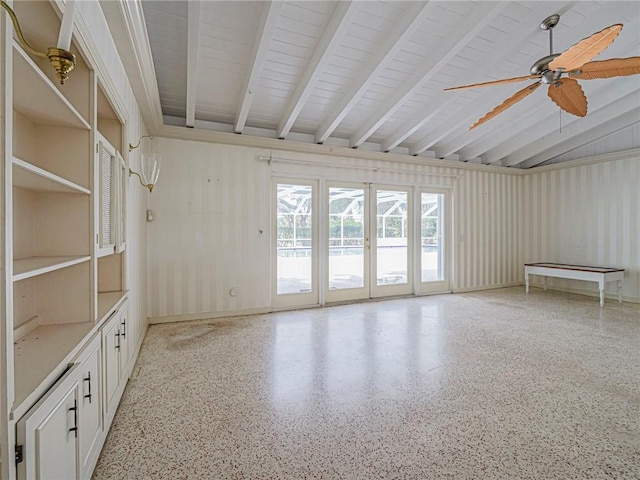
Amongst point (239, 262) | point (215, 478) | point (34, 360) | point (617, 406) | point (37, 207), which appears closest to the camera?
point (34, 360)

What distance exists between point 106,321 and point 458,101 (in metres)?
4.74

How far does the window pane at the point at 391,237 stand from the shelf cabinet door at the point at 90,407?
463 centimetres

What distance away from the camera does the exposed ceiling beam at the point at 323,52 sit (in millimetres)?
2663

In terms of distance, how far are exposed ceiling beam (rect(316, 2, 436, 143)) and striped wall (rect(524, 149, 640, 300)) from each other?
5097 millimetres

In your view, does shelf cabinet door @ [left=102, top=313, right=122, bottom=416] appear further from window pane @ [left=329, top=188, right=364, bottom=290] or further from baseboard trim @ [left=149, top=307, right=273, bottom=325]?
window pane @ [left=329, top=188, right=364, bottom=290]

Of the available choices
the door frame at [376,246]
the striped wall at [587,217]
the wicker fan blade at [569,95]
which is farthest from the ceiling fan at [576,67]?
the striped wall at [587,217]

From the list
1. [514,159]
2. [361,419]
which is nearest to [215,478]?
[361,419]

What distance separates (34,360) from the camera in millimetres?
1298

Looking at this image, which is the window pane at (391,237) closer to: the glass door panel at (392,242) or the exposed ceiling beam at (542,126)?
the glass door panel at (392,242)

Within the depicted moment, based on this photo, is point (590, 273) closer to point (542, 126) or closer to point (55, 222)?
point (542, 126)

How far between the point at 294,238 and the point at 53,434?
403 cm

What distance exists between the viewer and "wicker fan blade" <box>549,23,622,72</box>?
186 cm

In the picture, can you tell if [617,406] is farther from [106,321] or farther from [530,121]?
[530,121]

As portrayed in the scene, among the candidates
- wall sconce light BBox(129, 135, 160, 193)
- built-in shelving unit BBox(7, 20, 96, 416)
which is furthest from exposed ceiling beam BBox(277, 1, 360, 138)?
built-in shelving unit BBox(7, 20, 96, 416)
